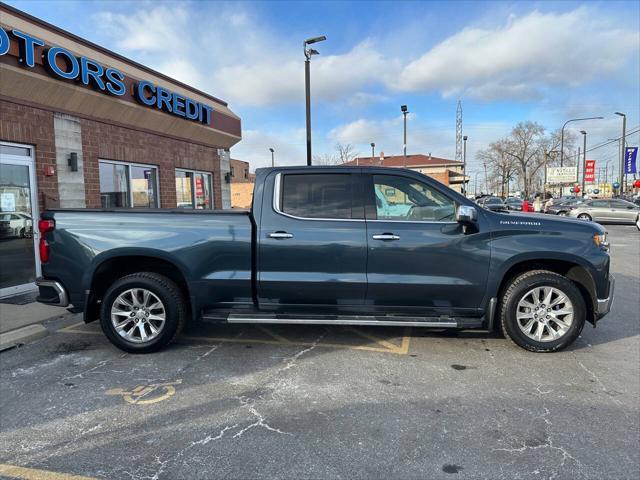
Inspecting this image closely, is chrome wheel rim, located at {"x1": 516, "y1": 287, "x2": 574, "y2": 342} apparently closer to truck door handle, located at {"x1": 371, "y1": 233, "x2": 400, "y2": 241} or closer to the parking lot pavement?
the parking lot pavement

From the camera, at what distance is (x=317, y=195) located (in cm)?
477

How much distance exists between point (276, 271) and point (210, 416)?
1628mm

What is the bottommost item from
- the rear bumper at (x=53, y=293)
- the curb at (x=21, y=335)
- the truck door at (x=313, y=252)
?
the curb at (x=21, y=335)

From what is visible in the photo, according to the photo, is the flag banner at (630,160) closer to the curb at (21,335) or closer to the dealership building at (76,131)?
the dealership building at (76,131)

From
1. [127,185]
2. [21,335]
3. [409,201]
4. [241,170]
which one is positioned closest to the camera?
[409,201]

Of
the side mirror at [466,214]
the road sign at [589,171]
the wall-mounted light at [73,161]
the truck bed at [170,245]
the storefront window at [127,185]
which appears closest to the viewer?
the side mirror at [466,214]

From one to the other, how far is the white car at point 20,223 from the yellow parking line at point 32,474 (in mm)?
5931

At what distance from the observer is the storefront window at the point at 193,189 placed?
1220 cm

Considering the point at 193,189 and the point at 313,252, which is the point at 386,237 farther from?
the point at 193,189

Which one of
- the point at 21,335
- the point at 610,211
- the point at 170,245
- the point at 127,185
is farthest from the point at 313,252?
the point at 610,211

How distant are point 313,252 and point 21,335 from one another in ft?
12.0

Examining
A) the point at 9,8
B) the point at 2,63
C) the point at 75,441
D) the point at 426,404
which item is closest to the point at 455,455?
the point at 426,404

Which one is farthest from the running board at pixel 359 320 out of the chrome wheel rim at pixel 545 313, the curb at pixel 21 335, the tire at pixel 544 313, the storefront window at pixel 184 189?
the storefront window at pixel 184 189

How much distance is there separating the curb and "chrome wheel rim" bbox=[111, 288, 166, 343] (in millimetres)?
1412
